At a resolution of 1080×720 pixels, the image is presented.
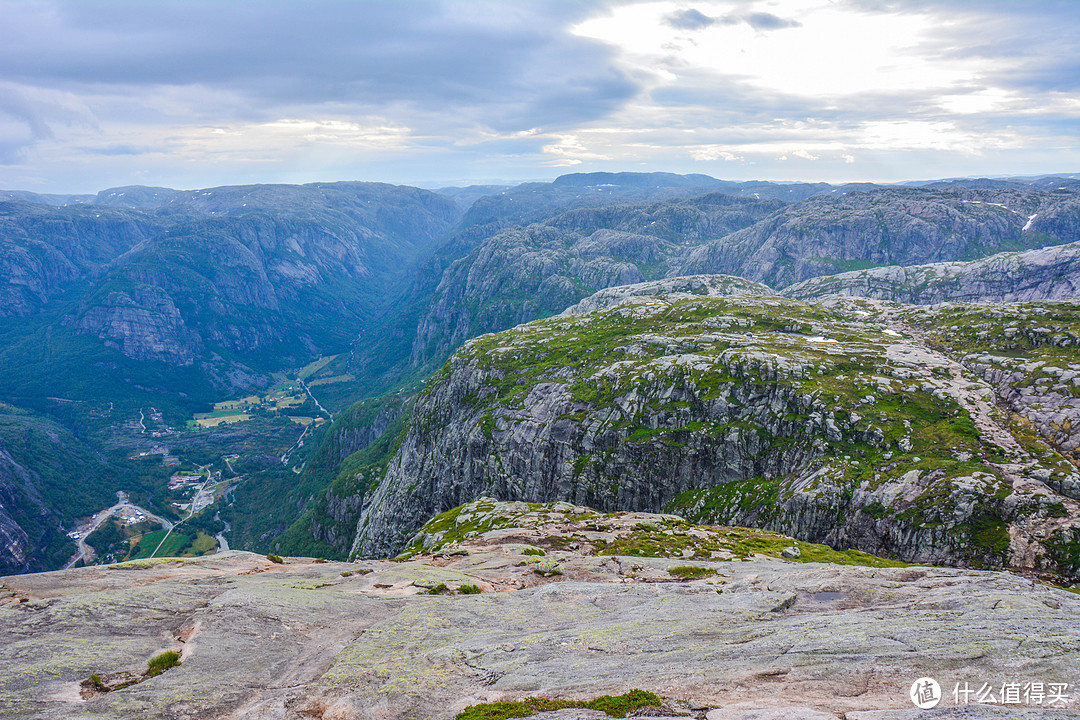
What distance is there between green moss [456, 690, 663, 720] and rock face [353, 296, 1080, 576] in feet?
249

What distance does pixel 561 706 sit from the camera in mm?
25281

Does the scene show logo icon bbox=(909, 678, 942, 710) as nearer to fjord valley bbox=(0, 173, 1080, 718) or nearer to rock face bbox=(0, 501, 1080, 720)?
rock face bbox=(0, 501, 1080, 720)

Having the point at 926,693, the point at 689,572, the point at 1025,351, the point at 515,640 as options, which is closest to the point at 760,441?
the point at 689,572

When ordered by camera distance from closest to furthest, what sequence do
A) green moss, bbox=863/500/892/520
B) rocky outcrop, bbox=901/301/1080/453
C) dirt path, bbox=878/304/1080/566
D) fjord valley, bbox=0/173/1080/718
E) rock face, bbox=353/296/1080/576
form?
fjord valley, bbox=0/173/1080/718
dirt path, bbox=878/304/1080/566
rock face, bbox=353/296/1080/576
green moss, bbox=863/500/892/520
rocky outcrop, bbox=901/301/1080/453

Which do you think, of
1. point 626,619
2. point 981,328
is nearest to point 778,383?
point 981,328

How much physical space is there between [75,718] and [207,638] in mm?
8752

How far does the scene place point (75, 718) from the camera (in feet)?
80.5

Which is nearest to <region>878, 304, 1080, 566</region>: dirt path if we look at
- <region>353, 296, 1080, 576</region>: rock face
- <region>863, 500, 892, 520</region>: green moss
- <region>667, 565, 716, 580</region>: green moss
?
<region>353, 296, 1080, 576</region>: rock face

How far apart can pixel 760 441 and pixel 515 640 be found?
92.3 metres

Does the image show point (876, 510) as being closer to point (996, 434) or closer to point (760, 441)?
point (760, 441)

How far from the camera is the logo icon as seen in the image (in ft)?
75.2

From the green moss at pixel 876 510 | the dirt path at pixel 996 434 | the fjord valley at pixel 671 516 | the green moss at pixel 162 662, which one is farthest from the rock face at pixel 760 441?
the green moss at pixel 162 662

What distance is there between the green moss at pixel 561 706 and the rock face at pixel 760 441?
249 ft

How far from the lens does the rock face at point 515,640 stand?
25.8 metres
